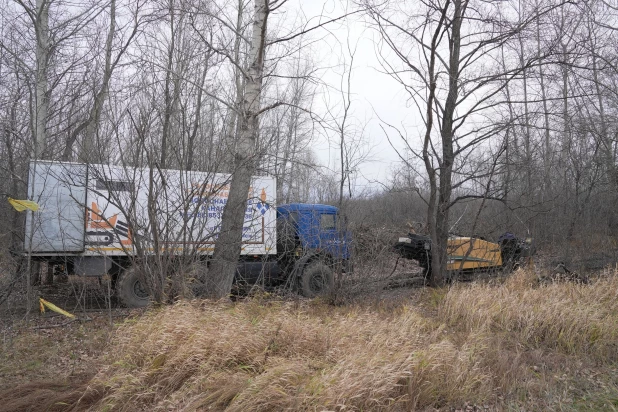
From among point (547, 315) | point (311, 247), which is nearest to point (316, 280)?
point (311, 247)

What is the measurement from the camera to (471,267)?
42.2 feet

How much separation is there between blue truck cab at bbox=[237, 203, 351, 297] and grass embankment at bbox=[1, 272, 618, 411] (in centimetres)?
244

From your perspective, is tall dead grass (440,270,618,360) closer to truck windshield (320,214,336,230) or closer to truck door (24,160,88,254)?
truck windshield (320,214,336,230)

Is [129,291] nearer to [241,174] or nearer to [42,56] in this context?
[241,174]

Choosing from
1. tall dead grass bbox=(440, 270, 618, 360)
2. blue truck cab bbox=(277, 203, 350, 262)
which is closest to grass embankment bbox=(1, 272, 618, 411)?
tall dead grass bbox=(440, 270, 618, 360)

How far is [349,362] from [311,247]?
17.9 ft

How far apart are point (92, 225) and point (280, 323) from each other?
6228mm

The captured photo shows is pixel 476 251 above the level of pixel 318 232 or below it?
A: below

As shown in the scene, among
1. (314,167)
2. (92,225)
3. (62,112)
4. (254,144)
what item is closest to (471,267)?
(314,167)

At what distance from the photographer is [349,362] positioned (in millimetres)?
5027

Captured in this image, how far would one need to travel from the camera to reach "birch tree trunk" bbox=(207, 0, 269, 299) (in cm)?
849

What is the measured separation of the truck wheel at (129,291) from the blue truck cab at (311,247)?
2.21 metres

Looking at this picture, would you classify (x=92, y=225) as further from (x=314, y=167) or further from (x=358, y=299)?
(x=358, y=299)

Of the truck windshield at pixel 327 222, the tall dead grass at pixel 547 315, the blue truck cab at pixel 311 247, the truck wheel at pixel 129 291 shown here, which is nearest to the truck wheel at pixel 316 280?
the blue truck cab at pixel 311 247
